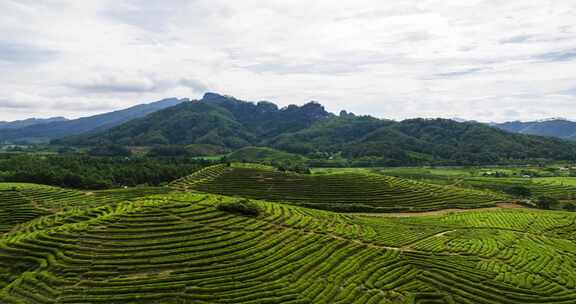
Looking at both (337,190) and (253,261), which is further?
(337,190)

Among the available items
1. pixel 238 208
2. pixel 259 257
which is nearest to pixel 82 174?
pixel 238 208

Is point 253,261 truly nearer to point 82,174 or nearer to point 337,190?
point 337,190

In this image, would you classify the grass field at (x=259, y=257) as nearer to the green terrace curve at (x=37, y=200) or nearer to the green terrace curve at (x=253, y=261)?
the green terrace curve at (x=253, y=261)

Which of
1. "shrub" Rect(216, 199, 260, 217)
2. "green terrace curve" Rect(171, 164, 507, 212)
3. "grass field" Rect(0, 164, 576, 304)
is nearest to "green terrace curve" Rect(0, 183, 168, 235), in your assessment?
"grass field" Rect(0, 164, 576, 304)

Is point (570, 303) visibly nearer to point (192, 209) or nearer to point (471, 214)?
point (471, 214)

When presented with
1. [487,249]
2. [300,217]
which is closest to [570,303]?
[487,249]

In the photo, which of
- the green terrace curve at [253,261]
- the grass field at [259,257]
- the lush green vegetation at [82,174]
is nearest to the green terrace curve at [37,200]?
the grass field at [259,257]
